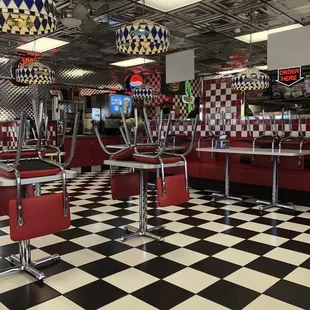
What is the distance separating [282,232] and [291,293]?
4.93 feet

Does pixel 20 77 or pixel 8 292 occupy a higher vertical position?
pixel 20 77

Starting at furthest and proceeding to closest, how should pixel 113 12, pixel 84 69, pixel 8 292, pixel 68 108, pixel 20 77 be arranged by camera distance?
1. pixel 84 69
2. pixel 68 108
3. pixel 20 77
4. pixel 113 12
5. pixel 8 292

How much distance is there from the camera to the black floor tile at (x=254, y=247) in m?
3.13

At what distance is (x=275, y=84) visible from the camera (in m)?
8.70

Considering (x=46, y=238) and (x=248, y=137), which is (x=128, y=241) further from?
(x=248, y=137)

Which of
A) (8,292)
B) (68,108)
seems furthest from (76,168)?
(8,292)

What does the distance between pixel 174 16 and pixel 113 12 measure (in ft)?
3.67

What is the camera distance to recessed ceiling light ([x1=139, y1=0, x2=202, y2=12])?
5.55m

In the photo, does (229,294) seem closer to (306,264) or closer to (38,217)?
(306,264)

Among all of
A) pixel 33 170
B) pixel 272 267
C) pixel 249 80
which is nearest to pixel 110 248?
pixel 33 170

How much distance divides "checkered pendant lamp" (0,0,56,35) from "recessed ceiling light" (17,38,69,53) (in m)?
5.48

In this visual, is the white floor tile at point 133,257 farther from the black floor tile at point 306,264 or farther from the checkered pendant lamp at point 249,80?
the checkered pendant lamp at point 249,80

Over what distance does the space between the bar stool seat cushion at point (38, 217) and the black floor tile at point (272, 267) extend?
1.57 meters

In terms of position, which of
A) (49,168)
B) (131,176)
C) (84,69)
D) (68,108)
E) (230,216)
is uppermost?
(84,69)
